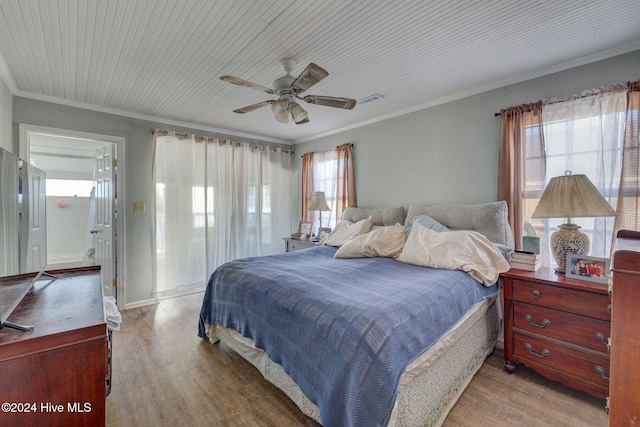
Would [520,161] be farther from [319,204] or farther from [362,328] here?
[319,204]

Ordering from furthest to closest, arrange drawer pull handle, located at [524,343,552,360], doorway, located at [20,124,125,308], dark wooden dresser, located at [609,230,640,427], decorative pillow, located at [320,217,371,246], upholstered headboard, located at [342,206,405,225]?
doorway, located at [20,124,125,308] → upholstered headboard, located at [342,206,405,225] → decorative pillow, located at [320,217,371,246] → drawer pull handle, located at [524,343,552,360] → dark wooden dresser, located at [609,230,640,427]

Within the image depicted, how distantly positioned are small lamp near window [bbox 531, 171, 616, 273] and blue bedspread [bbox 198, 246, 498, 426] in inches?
22.2

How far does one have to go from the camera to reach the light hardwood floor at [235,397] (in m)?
1.62

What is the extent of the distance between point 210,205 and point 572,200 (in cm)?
411

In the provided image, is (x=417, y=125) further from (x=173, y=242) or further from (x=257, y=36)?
(x=173, y=242)

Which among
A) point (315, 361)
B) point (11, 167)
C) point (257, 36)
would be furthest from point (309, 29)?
point (315, 361)

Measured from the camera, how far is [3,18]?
171cm

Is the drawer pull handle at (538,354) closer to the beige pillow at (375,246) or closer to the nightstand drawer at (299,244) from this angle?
the beige pillow at (375,246)

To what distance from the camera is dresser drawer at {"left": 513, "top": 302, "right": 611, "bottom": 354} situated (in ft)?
5.47

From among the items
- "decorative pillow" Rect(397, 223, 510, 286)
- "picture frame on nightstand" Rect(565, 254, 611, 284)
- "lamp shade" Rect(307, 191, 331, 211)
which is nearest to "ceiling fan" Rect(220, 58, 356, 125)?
"decorative pillow" Rect(397, 223, 510, 286)

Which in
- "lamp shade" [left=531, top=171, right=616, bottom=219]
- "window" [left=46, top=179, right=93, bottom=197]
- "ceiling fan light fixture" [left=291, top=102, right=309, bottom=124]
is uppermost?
"ceiling fan light fixture" [left=291, top=102, right=309, bottom=124]

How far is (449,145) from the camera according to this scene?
303 cm

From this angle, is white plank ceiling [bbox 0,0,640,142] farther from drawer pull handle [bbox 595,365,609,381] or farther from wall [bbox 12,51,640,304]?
drawer pull handle [bbox 595,365,609,381]

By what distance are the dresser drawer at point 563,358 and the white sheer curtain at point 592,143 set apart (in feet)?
2.84
